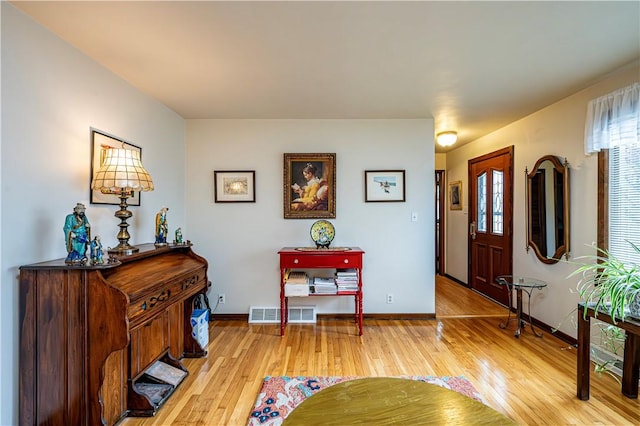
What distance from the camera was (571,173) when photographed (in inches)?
116

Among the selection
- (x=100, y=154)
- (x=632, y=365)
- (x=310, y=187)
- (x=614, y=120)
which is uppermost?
(x=614, y=120)

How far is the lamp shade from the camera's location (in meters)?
1.98

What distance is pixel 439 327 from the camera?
133 inches

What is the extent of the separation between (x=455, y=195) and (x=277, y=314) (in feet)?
12.2

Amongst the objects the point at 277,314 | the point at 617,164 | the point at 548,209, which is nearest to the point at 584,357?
the point at 617,164

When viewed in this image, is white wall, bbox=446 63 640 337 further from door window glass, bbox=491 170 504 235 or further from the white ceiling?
door window glass, bbox=491 170 504 235

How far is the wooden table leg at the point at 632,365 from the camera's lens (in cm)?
206

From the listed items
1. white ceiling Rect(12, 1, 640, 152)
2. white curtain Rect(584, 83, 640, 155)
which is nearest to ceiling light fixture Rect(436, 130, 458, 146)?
white ceiling Rect(12, 1, 640, 152)

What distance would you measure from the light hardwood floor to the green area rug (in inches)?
2.9

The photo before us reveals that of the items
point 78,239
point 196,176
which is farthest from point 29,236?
point 196,176

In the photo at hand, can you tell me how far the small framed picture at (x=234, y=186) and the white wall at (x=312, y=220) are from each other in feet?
0.19

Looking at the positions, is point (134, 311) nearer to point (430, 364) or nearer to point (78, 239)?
point (78, 239)

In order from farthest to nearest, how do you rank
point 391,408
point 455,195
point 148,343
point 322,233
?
point 455,195 → point 322,233 → point 148,343 → point 391,408

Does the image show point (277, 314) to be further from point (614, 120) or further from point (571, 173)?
point (614, 120)
